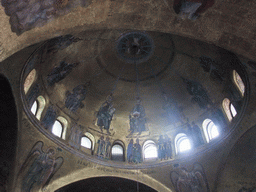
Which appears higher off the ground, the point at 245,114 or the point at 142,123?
the point at 142,123

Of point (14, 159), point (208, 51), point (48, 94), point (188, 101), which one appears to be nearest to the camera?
point (14, 159)

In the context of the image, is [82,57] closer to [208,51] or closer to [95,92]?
[95,92]

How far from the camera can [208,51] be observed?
1224cm

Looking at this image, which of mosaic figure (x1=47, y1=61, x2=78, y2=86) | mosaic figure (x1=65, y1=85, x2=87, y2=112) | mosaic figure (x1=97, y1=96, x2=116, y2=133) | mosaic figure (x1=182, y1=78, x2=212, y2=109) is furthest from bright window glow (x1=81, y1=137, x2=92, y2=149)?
mosaic figure (x1=182, y1=78, x2=212, y2=109)

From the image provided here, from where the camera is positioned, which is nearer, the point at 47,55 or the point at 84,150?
the point at 47,55

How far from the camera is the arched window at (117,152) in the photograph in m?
15.2

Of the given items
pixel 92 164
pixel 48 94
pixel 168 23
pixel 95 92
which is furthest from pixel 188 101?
pixel 168 23

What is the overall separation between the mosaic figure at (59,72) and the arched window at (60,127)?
2.14 meters

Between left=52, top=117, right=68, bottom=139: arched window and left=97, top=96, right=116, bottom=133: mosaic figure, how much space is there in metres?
2.23

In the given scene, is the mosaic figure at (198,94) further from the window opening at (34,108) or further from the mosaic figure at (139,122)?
the window opening at (34,108)

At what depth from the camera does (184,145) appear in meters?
15.0

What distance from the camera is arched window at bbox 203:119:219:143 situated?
13.9 metres

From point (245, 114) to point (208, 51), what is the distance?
3.43m

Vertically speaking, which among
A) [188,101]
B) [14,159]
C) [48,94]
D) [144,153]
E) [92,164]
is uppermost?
[188,101]
